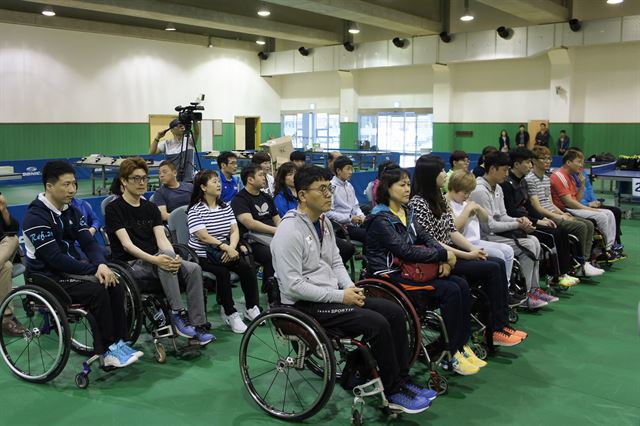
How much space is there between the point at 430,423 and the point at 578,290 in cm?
307

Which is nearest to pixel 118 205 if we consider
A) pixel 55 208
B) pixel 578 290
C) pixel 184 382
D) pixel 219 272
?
pixel 55 208

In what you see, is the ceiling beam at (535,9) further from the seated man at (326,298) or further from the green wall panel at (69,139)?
the seated man at (326,298)

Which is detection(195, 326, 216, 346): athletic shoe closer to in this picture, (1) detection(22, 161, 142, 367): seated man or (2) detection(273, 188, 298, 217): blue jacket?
(1) detection(22, 161, 142, 367): seated man

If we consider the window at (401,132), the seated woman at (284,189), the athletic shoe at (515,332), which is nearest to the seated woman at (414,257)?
the athletic shoe at (515,332)

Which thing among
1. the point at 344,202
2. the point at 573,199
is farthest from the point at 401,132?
the point at 344,202

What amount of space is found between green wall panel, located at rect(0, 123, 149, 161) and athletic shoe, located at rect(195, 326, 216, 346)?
14.4m

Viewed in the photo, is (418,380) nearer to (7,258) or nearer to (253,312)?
(253,312)

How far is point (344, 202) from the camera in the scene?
5789 millimetres

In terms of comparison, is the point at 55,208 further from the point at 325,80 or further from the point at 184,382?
the point at 325,80

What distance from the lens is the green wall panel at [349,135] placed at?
2030 centimetres

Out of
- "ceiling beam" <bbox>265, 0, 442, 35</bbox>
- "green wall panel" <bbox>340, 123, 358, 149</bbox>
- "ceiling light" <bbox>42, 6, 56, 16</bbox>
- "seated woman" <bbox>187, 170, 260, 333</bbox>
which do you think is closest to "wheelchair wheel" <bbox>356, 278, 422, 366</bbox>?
"seated woman" <bbox>187, 170, 260, 333</bbox>

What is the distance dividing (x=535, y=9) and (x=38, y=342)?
13.3 metres

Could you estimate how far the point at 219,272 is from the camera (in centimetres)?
412

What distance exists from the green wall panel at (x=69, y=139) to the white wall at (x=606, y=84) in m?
12.6
